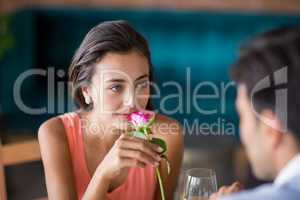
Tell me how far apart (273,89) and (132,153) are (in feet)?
0.81

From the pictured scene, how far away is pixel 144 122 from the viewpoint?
833 millimetres

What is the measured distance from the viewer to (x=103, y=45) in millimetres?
889

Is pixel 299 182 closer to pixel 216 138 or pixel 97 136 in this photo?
pixel 97 136

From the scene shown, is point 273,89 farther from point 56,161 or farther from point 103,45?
point 56,161

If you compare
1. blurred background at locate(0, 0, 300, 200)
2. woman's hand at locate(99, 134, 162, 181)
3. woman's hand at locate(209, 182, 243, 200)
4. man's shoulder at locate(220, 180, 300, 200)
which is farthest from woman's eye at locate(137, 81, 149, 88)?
blurred background at locate(0, 0, 300, 200)

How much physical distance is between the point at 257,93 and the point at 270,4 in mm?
2166

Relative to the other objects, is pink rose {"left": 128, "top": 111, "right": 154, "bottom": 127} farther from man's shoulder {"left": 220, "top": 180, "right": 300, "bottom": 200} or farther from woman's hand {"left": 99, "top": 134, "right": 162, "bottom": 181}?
man's shoulder {"left": 220, "top": 180, "right": 300, "bottom": 200}

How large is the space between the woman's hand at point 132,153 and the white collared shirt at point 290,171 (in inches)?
8.6

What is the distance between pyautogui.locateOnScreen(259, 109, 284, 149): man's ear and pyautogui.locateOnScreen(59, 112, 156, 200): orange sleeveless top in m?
0.29

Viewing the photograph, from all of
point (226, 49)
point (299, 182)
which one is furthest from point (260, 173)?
point (226, 49)

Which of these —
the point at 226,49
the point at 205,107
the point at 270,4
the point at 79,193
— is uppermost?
the point at 270,4

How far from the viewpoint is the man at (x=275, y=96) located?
667 millimetres

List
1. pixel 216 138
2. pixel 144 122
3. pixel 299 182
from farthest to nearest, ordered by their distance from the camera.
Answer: pixel 216 138 → pixel 144 122 → pixel 299 182

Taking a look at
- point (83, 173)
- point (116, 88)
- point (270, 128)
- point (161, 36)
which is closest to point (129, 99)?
point (116, 88)
